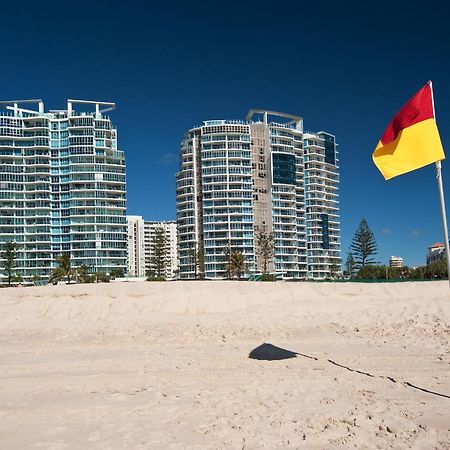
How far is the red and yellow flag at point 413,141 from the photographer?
7.45 m

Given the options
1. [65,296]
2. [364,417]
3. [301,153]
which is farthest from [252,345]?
[301,153]

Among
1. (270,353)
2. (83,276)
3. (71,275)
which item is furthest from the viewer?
(71,275)

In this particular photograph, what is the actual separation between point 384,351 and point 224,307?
26.3 ft

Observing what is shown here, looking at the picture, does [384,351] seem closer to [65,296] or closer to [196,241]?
[65,296]

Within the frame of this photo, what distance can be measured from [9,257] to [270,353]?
92.5 meters

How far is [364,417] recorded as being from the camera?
593cm

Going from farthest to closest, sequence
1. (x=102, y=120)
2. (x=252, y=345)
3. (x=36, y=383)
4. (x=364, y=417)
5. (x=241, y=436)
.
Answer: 1. (x=102, y=120)
2. (x=252, y=345)
3. (x=36, y=383)
4. (x=364, y=417)
5. (x=241, y=436)

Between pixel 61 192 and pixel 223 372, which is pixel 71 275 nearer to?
pixel 61 192

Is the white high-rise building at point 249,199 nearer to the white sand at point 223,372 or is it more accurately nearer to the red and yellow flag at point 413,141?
the white sand at point 223,372

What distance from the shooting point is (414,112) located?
766 cm

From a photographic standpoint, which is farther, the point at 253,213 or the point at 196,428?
the point at 253,213

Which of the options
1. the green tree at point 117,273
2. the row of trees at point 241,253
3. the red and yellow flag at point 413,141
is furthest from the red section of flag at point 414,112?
the green tree at point 117,273

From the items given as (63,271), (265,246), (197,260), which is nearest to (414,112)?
(63,271)

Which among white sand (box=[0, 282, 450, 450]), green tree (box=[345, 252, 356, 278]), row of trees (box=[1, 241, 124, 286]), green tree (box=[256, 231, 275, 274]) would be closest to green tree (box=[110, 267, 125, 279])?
row of trees (box=[1, 241, 124, 286])
